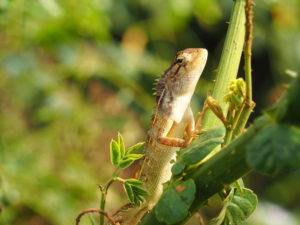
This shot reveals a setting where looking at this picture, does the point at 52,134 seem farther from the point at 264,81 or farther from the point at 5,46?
the point at 264,81

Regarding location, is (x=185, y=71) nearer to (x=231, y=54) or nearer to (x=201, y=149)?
(x=231, y=54)

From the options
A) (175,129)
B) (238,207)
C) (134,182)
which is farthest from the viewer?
(175,129)

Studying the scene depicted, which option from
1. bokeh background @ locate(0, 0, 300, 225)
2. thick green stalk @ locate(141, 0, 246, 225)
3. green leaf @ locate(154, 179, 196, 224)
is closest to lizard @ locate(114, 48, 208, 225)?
thick green stalk @ locate(141, 0, 246, 225)

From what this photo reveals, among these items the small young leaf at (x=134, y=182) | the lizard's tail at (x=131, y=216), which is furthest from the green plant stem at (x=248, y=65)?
the lizard's tail at (x=131, y=216)

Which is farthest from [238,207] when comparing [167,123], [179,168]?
[167,123]

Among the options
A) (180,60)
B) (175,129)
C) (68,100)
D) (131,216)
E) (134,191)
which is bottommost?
(68,100)

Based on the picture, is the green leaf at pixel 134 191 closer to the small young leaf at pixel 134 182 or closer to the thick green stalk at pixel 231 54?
the small young leaf at pixel 134 182
